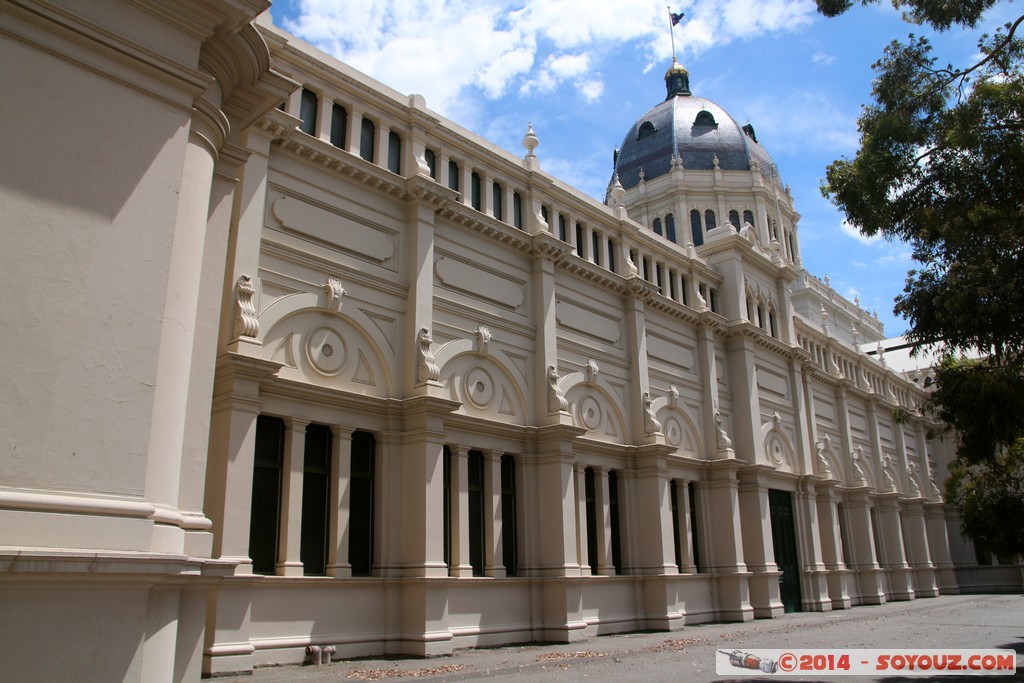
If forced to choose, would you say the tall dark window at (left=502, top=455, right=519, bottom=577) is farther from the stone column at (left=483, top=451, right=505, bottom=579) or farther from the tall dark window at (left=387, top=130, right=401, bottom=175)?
the tall dark window at (left=387, top=130, right=401, bottom=175)

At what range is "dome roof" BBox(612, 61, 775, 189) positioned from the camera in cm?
5131

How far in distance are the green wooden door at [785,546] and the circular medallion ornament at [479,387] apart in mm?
14808

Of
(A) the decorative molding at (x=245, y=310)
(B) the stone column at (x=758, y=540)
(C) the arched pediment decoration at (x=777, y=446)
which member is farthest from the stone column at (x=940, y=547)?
(A) the decorative molding at (x=245, y=310)

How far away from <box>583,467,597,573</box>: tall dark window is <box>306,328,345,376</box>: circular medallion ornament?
890 cm

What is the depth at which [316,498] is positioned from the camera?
56.5ft

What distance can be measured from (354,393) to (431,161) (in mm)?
7041

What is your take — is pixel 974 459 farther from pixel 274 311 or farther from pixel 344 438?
pixel 274 311

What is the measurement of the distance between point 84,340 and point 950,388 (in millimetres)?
12570

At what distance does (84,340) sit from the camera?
674cm

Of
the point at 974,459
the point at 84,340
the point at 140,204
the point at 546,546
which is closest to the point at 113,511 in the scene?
the point at 84,340

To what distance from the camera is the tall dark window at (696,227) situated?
48.6 m

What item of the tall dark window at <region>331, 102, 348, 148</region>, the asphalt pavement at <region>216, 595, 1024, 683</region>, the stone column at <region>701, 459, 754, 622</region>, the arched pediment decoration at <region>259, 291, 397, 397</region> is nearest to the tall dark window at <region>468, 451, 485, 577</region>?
the asphalt pavement at <region>216, 595, 1024, 683</region>

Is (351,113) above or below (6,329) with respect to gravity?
above

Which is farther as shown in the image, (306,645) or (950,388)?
(306,645)
